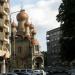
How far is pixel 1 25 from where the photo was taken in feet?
258

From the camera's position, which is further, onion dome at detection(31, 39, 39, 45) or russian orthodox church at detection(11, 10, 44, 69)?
onion dome at detection(31, 39, 39, 45)

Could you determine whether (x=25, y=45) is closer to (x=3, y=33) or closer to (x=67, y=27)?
(x=3, y=33)

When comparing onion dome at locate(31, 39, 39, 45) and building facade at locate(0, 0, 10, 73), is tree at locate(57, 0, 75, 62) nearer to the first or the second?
building facade at locate(0, 0, 10, 73)

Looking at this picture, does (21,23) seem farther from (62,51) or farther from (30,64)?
(62,51)

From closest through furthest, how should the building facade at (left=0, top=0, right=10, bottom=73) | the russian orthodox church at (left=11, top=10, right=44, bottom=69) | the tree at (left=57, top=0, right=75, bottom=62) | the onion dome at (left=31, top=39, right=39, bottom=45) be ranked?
A: the tree at (left=57, top=0, right=75, bottom=62) < the building facade at (left=0, top=0, right=10, bottom=73) < the russian orthodox church at (left=11, top=10, right=44, bottom=69) < the onion dome at (left=31, top=39, right=39, bottom=45)

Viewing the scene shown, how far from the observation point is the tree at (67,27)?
50.3m

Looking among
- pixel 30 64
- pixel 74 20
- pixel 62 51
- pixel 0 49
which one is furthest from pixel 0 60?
pixel 30 64

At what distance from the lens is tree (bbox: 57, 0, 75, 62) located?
165ft

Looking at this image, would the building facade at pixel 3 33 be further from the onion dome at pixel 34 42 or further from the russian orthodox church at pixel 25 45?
the onion dome at pixel 34 42

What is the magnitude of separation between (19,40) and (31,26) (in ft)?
46.6

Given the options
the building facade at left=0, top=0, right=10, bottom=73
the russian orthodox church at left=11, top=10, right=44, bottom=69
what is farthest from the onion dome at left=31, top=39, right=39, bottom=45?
the building facade at left=0, top=0, right=10, bottom=73

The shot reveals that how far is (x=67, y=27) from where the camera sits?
51344mm

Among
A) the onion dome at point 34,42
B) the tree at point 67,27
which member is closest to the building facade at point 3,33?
the tree at point 67,27

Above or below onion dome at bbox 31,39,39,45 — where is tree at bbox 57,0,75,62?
below
